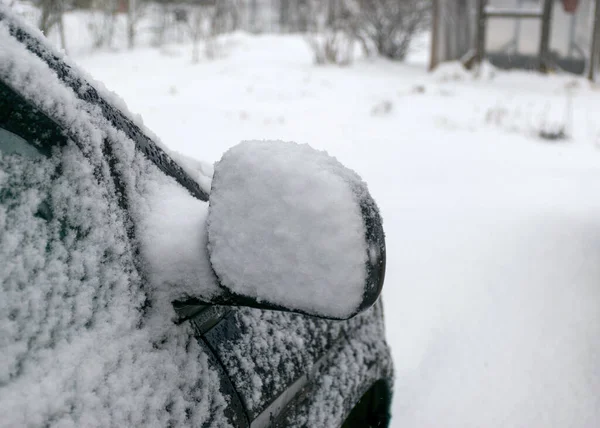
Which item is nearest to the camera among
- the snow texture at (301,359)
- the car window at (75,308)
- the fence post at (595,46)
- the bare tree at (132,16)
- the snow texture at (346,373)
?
the car window at (75,308)

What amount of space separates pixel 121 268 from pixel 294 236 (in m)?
0.25

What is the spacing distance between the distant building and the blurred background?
0.11ft

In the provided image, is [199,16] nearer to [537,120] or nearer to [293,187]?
[537,120]

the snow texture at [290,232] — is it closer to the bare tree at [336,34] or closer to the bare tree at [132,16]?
A: the bare tree at [336,34]

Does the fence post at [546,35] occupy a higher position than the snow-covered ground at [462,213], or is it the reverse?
the fence post at [546,35]

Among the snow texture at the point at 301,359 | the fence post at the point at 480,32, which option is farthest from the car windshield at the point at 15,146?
the fence post at the point at 480,32

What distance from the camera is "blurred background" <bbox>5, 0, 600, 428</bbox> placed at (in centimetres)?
246

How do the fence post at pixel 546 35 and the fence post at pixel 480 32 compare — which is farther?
the fence post at pixel 480 32

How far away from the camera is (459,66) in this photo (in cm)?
1140

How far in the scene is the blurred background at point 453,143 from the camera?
8.08ft

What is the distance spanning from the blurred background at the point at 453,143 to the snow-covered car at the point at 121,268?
233mm

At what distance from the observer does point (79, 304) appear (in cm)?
75

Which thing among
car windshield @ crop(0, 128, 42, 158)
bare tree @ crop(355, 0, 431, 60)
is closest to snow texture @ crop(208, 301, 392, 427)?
car windshield @ crop(0, 128, 42, 158)

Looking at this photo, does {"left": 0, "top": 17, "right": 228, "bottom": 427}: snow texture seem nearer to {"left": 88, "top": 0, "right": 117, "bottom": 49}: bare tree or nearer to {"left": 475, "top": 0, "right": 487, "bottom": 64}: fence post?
{"left": 88, "top": 0, "right": 117, "bottom": 49}: bare tree
